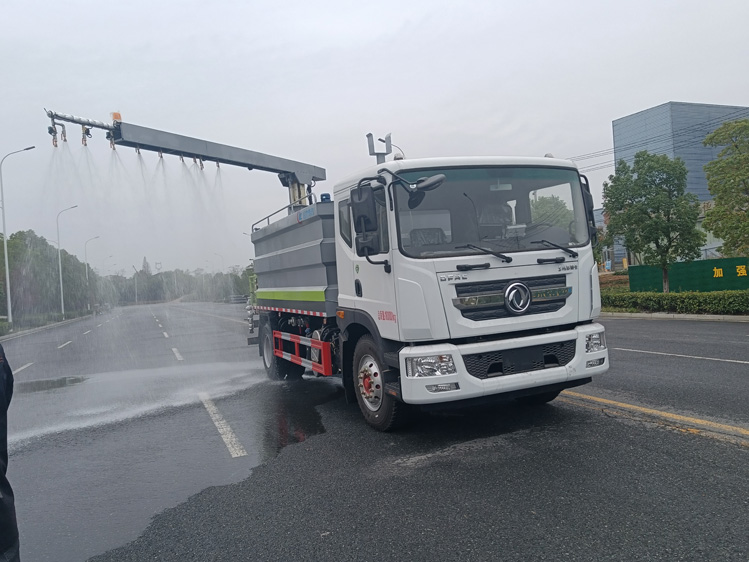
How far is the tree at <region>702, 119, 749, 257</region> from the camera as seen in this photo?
1788 centimetres

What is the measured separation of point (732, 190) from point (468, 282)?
17.2 meters

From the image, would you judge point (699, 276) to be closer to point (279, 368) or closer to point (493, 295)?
point (279, 368)

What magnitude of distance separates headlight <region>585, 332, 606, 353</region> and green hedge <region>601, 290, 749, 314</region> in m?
14.0

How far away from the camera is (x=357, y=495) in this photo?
4188mm

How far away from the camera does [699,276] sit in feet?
70.2

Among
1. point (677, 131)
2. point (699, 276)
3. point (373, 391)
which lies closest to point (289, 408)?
point (373, 391)

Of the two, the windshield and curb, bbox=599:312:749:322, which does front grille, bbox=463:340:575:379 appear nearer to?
the windshield

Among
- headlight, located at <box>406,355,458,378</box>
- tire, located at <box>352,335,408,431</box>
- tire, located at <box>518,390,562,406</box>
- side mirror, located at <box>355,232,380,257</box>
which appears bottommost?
tire, located at <box>518,390,562,406</box>

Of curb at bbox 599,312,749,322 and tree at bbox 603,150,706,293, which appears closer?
curb at bbox 599,312,749,322

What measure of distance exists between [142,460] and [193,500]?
149cm

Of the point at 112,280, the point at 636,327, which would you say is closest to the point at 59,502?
the point at 636,327

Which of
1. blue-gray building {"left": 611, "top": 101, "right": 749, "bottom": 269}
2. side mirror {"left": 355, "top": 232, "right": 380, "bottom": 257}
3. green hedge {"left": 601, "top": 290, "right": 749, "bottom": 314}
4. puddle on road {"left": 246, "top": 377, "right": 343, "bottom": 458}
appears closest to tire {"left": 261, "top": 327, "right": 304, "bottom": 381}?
puddle on road {"left": 246, "top": 377, "right": 343, "bottom": 458}

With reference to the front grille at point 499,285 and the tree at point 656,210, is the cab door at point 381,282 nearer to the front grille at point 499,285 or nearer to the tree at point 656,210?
the front grille at point 499,285

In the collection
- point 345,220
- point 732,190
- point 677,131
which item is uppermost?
point 677,131
